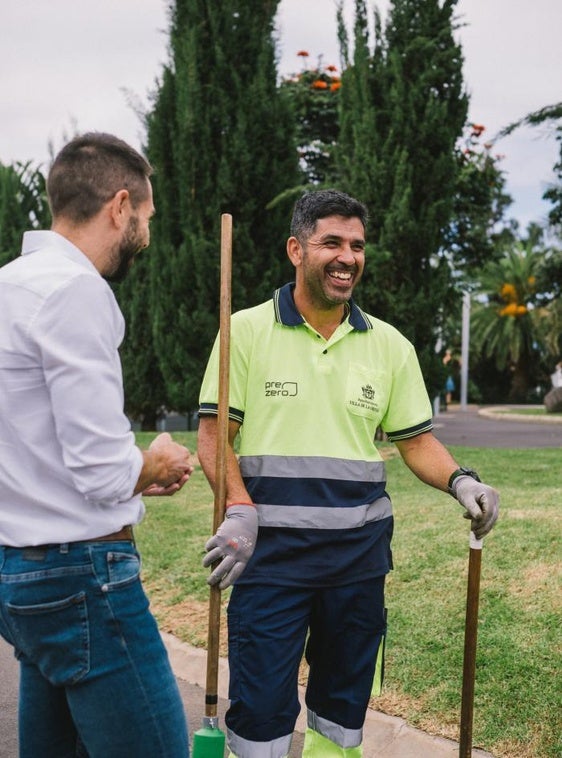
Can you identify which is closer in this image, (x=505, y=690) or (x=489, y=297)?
(x=505, y=690)

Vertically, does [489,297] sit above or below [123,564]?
above

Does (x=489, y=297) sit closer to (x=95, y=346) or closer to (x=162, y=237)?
(x=162, y=237)

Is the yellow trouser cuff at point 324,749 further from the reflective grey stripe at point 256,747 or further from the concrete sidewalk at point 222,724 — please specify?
the concrete sidewalk at point 222,724

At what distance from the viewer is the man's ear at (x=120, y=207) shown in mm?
1981

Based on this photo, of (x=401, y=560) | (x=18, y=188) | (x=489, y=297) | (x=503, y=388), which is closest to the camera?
(x=401, y=560)

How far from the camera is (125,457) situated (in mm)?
1848

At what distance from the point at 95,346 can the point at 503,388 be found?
43155 mm

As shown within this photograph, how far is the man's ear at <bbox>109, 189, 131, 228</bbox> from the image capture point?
6.50ft

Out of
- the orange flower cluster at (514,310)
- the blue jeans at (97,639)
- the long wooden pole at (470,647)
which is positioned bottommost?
the long wooden pole at (470,647)

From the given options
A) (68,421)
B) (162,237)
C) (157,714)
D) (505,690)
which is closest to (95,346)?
(68,421)

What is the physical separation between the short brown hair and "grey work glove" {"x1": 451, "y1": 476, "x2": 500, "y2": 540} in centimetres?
155

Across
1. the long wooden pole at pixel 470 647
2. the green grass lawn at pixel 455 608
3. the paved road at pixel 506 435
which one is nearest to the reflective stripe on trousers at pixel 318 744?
the long wooden pole at pixel 470 647

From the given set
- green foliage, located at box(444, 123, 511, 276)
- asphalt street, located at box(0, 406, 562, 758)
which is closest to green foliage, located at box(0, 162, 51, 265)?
green foliage, located at box(444, 123, 511, 276)

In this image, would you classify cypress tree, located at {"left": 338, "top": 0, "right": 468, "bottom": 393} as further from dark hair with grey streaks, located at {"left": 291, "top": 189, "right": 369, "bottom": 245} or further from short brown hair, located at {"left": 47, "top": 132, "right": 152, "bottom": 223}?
short brown hair, located at {"left": 47, "top": 132, "right": 152, "bottom": 223}
